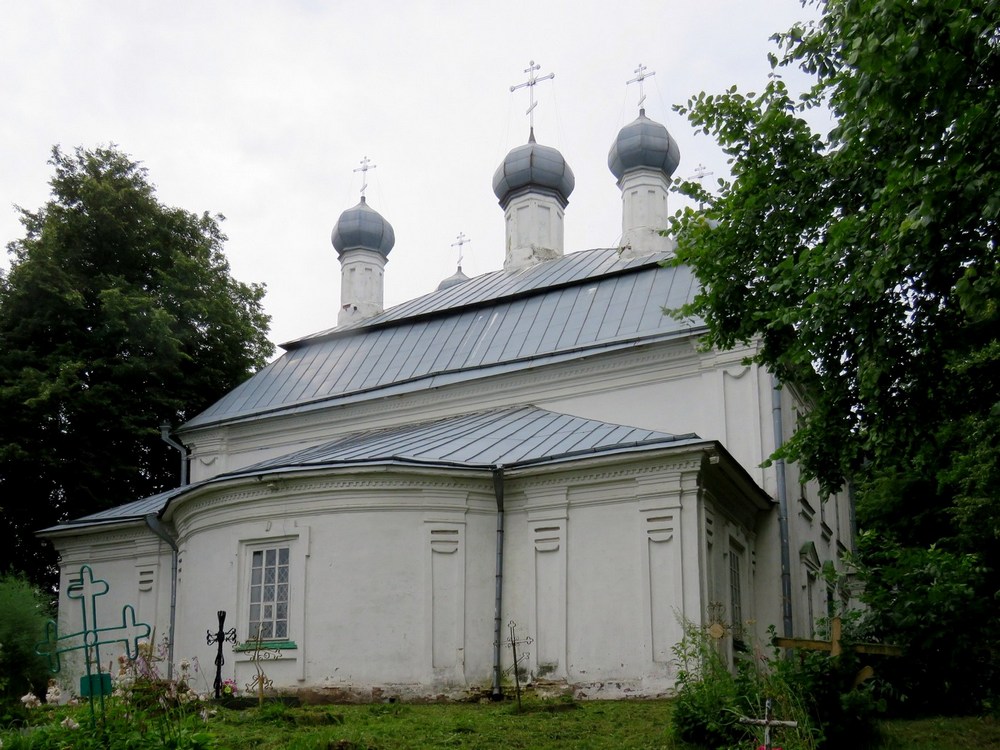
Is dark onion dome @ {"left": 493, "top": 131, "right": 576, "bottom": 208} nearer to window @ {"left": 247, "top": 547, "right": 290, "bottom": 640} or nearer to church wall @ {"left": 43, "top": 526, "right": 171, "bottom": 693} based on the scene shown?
church wall @ {"left": 43, "top": 526, "right": 171, "bottom": 693}

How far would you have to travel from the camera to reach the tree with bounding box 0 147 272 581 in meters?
20.4

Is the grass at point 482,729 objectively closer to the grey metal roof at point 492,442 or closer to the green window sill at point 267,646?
the green window sill at point 267,646

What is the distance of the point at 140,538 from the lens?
1709 centimetres

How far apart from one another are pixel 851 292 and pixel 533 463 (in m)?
5.43

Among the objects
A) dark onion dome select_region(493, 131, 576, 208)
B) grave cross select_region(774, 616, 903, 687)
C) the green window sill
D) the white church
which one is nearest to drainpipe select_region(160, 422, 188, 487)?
the white church

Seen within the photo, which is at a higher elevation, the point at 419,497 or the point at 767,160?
the point at 767,160

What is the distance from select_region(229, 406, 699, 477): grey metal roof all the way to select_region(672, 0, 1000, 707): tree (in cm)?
259

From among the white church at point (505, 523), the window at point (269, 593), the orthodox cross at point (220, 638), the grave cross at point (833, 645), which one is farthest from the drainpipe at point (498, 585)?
the grave cross at point (833, 645)

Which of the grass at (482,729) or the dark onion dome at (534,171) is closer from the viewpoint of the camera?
the grass at (482,729)

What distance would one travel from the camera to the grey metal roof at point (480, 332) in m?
16.5

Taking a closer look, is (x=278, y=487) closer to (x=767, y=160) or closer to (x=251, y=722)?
(x=251, y=722)

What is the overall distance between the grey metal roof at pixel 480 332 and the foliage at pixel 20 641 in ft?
18.4

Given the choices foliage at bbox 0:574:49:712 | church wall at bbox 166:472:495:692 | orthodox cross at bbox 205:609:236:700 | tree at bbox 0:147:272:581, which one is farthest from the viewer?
tree at bbox 0:147:272:581

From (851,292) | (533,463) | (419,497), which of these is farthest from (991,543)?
(851,292)
